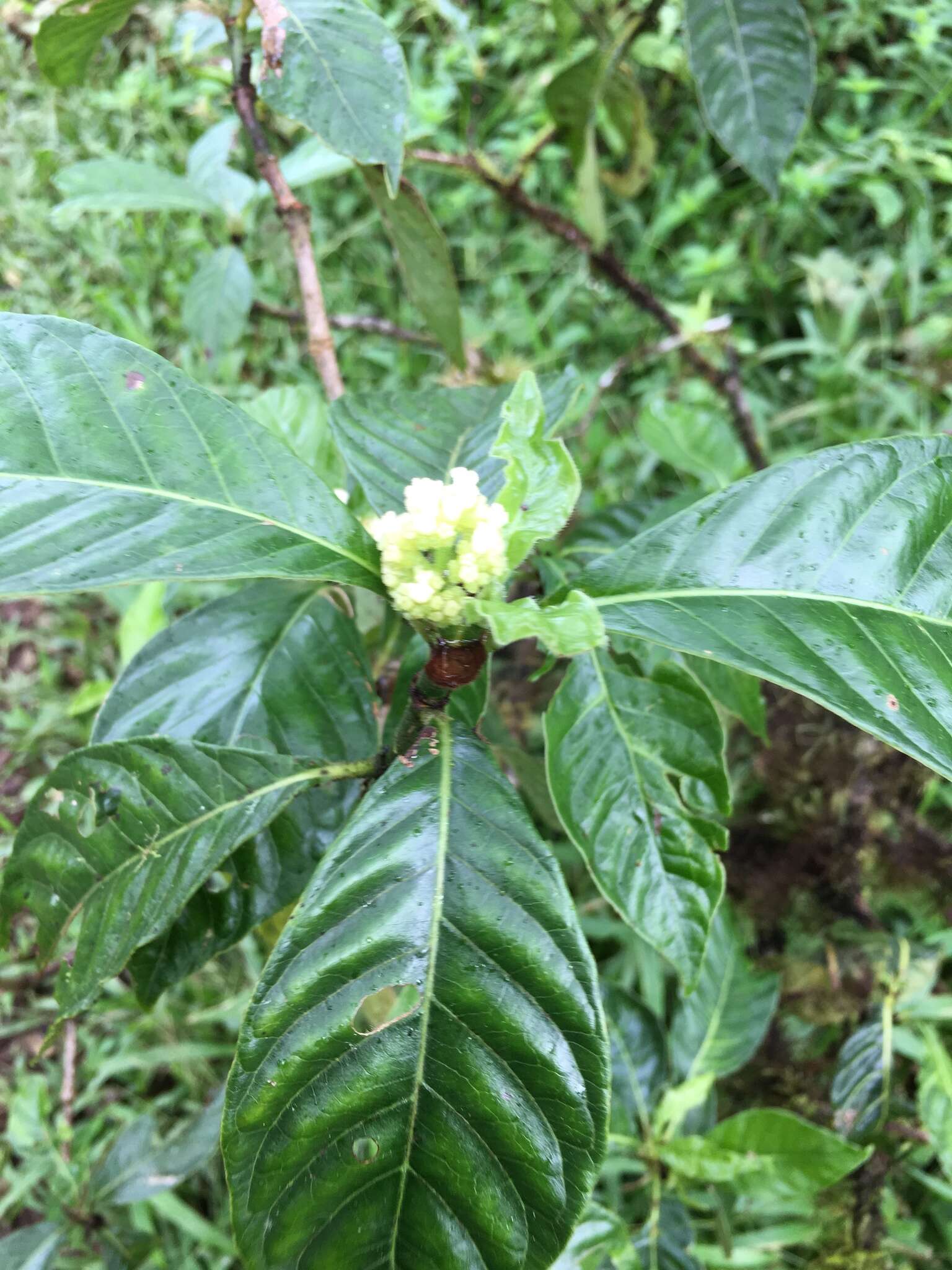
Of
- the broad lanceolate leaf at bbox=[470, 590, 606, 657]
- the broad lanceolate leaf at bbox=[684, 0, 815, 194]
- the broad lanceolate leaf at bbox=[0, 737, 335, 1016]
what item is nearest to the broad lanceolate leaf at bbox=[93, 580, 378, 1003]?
the broad lanceolate leaf at bbox=[0, 737, 335, 1016]

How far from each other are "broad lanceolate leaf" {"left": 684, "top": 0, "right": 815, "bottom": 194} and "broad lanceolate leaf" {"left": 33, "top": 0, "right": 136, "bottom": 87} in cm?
79

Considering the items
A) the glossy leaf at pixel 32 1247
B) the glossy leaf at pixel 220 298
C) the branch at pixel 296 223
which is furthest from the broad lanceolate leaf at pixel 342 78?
the glossy leaf at pixel 32 1247

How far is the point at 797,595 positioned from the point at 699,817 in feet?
0.92

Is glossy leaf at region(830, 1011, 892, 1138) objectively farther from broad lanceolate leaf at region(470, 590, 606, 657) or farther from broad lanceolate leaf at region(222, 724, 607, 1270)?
broad lanceolate leaf at region(470, 590, 606, 657)

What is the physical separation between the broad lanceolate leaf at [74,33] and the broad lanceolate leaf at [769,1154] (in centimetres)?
146

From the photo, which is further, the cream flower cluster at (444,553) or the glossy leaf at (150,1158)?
the glossy leaf at (150,1158)

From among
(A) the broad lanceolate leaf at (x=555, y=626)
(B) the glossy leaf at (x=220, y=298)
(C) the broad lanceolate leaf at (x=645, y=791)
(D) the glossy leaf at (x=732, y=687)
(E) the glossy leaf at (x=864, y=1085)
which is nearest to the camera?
(A) the broad lanceolate leaf at (x=555, y=626)

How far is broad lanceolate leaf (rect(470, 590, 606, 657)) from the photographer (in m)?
0.49

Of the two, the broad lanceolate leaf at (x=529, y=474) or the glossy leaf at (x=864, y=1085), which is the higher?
the broad lanceolate leaf at (x=529, y=474)

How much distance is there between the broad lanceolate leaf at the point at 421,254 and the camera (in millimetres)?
993

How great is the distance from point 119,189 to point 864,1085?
1.66 m

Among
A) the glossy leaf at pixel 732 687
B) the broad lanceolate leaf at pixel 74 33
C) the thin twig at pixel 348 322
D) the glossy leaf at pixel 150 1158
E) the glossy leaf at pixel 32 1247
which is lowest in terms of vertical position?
the glossy leaf at pixel 32 1247

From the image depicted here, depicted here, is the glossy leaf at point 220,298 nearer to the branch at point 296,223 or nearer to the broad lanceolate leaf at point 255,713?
the branch at point 296,223

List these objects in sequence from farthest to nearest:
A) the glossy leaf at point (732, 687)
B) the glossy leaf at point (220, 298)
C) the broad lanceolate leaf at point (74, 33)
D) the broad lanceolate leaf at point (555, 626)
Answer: the glossy leaf at point (220, 298) < the glossy leaf at point (732, 687) < the broad lanceolate leaf at point (74, 33) < the broad lanceolate leaf at point (555, 626)
